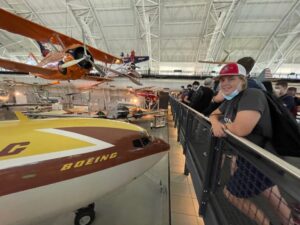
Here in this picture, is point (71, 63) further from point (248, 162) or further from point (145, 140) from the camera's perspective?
point (248, 162)

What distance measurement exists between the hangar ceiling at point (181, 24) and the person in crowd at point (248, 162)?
11.0 m

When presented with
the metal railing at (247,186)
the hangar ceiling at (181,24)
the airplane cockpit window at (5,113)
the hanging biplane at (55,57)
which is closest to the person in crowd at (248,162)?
the metal railing at (247,186)

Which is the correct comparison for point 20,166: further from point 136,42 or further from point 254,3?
point 136,42

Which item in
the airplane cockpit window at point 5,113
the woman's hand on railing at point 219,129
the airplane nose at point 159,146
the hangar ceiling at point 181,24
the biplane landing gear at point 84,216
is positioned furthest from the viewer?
the hangar ceiling at point 181,24

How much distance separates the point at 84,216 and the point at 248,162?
8.61ft

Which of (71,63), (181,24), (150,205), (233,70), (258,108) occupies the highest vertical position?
(181,24)

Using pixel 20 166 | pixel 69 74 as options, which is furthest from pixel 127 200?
pixel 69 74

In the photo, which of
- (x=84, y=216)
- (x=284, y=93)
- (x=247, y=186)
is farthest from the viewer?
(x=284, y=93)

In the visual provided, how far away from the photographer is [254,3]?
1161cm

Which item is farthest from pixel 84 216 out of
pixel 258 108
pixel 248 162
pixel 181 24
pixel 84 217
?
pixel 181 24

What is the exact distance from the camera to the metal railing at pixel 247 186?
2.70 ft

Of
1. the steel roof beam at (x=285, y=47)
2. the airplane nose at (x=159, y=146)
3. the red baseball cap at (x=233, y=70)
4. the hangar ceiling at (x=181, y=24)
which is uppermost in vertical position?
the hangar ceiling at (x=181, y=24)

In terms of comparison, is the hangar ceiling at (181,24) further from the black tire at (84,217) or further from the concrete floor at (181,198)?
the black tire at (84,217)

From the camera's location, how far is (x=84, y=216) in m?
2.68
